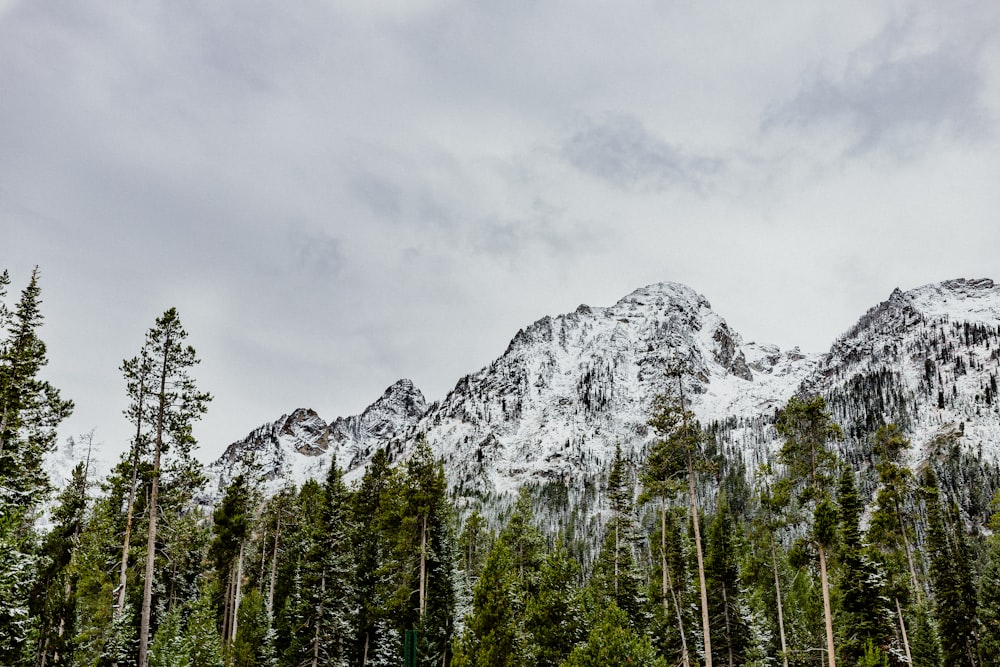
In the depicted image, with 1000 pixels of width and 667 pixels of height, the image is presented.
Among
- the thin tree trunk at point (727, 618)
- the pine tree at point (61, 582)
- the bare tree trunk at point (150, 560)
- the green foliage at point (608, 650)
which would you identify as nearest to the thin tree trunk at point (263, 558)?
the pine tree at point (61, 582)

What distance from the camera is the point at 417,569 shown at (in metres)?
31.7

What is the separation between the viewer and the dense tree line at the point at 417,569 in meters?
21.8

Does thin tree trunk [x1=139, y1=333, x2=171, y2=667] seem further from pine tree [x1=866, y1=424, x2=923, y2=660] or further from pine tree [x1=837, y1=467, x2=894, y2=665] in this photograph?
pine tree [x1=866, y1=424, x2=923, y2=660]

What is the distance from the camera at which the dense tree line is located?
21.8 metres

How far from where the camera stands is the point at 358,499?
39.5 metres

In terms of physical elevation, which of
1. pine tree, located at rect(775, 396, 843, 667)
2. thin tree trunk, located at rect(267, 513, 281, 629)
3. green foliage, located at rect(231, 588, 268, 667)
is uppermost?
pine tree, located at rect(775, 396, 843, 667)

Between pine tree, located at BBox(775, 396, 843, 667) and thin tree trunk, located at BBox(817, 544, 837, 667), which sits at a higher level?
pine tree, located at BBox(775, 396, 843, 667)

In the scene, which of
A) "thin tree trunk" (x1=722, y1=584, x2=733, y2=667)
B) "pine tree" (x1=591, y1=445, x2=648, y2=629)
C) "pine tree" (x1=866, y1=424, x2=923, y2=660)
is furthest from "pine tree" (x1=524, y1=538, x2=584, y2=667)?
"pine tree" (x1=866, y1=424, x2=923, y2=660)

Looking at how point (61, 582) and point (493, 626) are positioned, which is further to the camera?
point (61, 582)

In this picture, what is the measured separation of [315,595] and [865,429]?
686 ft

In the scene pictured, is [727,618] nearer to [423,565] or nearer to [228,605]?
[423,565]

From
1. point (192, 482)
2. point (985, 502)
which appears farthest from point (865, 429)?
point (192, 482)

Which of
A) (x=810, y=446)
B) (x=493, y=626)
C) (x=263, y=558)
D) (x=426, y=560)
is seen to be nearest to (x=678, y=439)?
(x=810, y=446)

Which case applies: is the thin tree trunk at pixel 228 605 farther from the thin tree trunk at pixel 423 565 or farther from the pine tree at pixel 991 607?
the pine tree at pixel 991 607
